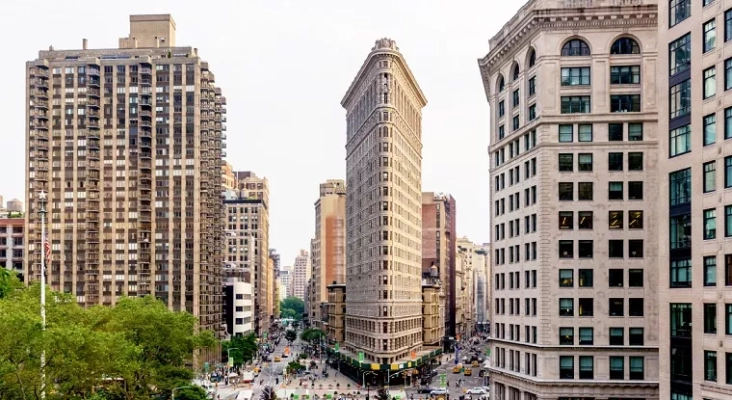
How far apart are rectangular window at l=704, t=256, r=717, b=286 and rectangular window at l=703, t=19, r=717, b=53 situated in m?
13.3

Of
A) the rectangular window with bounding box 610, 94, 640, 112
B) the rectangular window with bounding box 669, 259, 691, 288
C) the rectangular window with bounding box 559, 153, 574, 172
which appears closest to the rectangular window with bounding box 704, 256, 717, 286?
the rectangular window with bounding box 669, 259, 691, 288

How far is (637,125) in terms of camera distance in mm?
74375

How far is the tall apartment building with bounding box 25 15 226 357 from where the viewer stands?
16262 centimetres

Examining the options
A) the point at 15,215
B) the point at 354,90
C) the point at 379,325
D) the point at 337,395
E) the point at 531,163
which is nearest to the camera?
the point at 531,163

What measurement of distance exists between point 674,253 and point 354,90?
123844 mm

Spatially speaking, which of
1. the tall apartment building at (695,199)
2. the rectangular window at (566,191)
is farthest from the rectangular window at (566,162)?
the tall apartment building at (695,199)

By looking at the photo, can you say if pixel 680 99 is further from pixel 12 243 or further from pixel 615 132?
pixel 12 243

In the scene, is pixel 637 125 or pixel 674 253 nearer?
pixel 674 253

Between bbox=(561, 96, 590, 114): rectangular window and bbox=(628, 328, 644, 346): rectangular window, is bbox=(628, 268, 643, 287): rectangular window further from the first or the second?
bbox=(561, 96, 590, 114): rectangular window

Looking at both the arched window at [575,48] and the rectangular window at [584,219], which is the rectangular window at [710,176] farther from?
the arched window at [575,48]

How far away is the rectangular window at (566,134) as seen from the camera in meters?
75.8

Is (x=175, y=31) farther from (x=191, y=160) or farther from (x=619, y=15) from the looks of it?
(x=619, y=15)

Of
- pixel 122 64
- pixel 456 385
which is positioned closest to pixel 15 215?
pixel 122 64

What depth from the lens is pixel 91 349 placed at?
203ft
